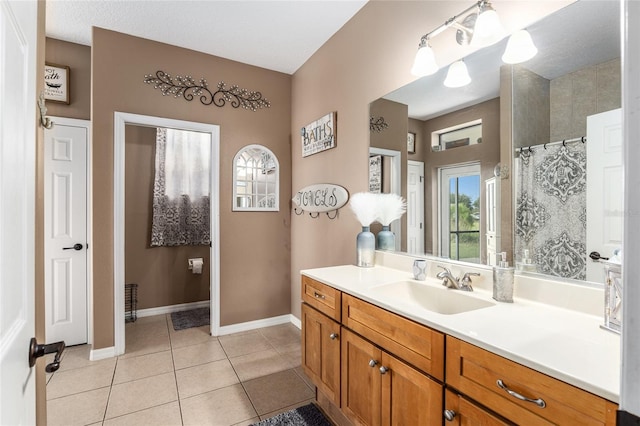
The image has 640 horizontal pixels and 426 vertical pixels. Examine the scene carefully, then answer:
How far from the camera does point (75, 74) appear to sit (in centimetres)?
294

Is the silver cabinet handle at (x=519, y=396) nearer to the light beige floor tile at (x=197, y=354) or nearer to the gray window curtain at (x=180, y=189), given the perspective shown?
the light beige floor tile at (x=197, y=354)

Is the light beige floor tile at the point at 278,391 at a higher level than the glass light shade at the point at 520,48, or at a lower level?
lower

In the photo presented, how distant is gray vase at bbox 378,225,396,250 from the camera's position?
2.19 metres

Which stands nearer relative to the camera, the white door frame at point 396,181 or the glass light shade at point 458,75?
the glass light shade at point 458,75

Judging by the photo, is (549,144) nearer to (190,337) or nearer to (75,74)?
(190,337)

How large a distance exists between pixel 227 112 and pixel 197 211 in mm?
1431

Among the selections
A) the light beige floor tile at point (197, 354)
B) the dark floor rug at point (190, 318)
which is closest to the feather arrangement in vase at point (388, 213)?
the light beige floor tile at point (197, 354)

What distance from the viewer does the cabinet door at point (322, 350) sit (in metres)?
1.72

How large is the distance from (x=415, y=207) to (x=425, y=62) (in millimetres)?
858

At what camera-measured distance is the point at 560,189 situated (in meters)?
1.29

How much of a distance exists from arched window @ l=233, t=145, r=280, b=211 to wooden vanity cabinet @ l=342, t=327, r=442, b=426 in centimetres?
211

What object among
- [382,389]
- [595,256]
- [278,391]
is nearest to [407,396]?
[382,389]

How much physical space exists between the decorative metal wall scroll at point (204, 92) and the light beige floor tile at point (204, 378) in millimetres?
2448

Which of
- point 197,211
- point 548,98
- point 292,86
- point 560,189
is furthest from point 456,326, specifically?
point 197,211
